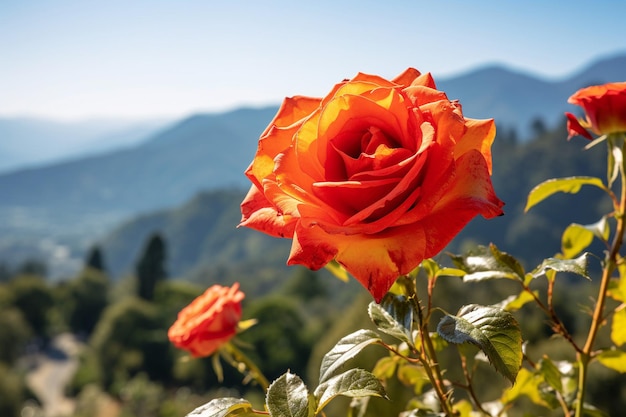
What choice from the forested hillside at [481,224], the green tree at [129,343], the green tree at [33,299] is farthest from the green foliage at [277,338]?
the forested hillside at [481,224]

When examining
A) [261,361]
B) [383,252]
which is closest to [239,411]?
[383,252]

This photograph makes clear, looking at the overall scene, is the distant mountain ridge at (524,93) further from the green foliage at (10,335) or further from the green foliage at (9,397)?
the green foliage at (9,397)

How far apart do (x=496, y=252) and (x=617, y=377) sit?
15.5m

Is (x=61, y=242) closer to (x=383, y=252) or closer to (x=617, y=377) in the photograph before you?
(x=617, y=377)

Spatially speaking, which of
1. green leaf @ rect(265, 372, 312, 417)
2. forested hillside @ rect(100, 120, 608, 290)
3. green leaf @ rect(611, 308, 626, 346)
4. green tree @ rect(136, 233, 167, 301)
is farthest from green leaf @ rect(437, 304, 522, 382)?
forested hillside @ rect(100, 120, 608, 290)

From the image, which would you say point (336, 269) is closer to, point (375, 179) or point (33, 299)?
point (375, 179)

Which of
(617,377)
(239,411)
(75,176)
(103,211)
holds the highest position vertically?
(239,411)

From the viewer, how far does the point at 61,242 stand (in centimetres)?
11769

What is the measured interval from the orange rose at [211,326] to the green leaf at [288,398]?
54 cm

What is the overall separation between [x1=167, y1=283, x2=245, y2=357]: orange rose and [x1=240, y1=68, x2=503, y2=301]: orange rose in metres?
0.57

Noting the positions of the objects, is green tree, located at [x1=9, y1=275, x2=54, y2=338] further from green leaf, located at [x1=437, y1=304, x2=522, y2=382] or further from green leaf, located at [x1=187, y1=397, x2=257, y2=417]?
green leaf, located at [x1=437, y1=304, x2=522, y2=382]

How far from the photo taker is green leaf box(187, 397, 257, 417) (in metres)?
0.48

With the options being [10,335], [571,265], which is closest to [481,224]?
[10,335]

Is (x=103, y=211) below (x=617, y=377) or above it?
below
